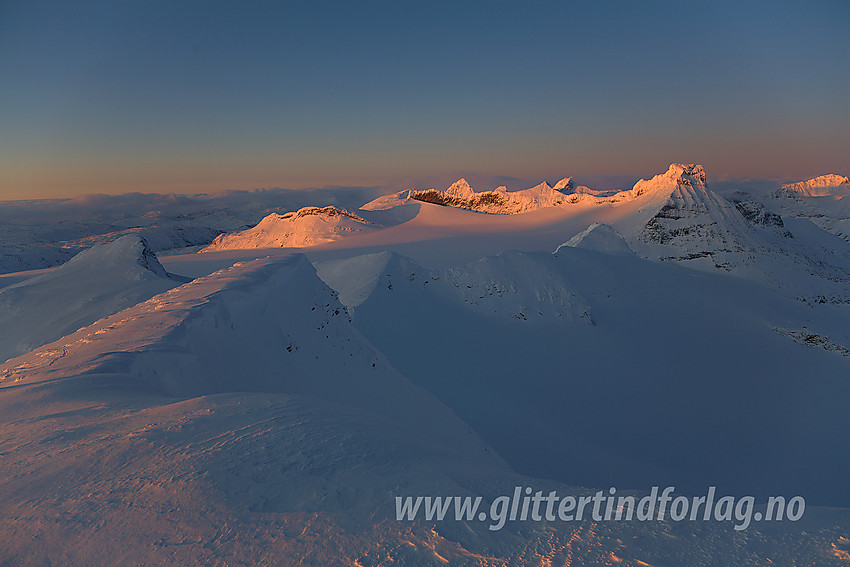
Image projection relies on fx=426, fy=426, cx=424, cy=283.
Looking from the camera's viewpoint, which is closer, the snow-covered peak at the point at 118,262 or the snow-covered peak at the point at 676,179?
the snow-covered peak at the point at 118,262

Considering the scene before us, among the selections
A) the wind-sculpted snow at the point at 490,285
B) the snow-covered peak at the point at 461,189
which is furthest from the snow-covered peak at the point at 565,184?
the wind-sculpted snow at the point at 490,285

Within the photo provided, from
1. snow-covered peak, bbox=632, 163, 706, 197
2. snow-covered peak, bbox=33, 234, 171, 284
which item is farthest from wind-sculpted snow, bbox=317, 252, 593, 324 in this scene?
snow-covered peak, bbox=632, 163, 706, 197

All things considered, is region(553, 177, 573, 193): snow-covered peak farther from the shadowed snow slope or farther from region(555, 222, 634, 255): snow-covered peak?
the shadowed snow slope

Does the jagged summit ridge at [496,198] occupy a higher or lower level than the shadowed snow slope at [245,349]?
higher

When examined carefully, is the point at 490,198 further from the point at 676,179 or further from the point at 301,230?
the point at 301,230

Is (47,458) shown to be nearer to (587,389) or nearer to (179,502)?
(179,502)

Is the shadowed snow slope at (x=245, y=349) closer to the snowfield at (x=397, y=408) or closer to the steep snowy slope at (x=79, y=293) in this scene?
the snowfield at (x=397, y=408)
